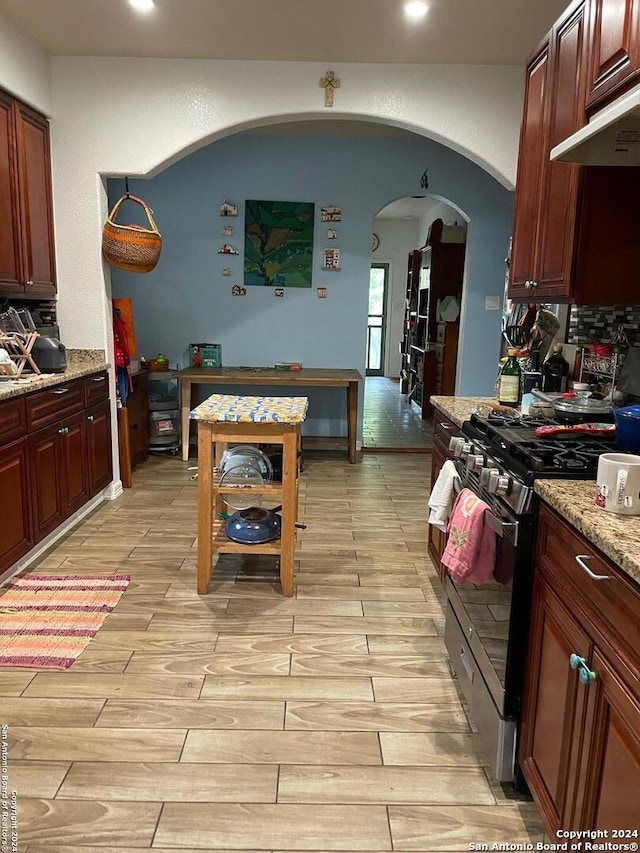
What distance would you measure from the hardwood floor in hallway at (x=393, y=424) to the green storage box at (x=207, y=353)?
156cm

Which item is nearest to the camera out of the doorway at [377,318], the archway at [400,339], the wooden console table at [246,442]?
the wooden console table at [246,442]

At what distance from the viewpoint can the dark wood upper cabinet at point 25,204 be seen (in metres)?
3.24

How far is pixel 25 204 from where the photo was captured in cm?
342

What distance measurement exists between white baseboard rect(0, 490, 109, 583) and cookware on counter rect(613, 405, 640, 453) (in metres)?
2.53

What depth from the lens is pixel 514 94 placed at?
3.60 metres

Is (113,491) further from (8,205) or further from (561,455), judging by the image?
(561,455)

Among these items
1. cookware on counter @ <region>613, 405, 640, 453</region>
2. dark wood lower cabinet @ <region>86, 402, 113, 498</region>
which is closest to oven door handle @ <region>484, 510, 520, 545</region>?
cookware on counter @ <region>613, 405, 640, 453</region>

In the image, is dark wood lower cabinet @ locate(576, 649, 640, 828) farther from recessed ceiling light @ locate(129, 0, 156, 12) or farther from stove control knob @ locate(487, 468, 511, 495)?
recessed ceiling light @ locate(129, 0, 156, 12)

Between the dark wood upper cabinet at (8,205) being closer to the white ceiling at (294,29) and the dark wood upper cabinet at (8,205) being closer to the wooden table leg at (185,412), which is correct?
the white ceiling at (294,29)

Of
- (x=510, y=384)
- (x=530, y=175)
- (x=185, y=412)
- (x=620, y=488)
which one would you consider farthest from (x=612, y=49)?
(x=185, y=412)

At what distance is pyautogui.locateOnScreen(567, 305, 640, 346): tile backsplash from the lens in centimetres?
231

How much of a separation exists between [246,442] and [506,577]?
135cm

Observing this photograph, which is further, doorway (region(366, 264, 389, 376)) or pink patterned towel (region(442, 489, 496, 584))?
doorway (region(366, 264, 389, 376))

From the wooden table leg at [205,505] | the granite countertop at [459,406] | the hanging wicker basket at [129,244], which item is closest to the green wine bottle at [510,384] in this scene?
the granite countertop at [459,406]
